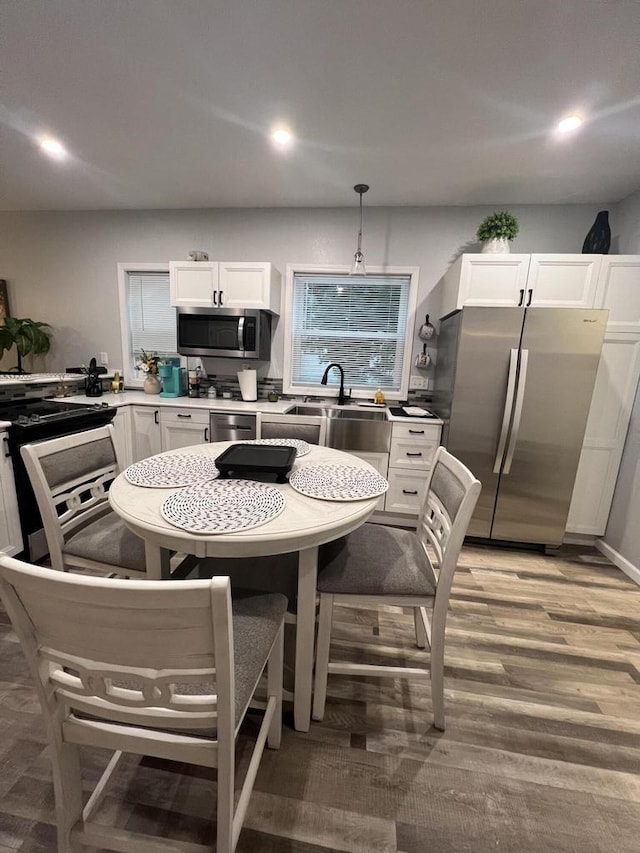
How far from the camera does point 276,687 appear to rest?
1.15 metres

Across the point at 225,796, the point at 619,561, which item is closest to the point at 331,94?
the point at 225,796

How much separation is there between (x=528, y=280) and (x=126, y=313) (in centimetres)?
351

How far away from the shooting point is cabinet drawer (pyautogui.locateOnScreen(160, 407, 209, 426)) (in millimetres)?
2816

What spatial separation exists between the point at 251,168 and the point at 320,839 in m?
3.29

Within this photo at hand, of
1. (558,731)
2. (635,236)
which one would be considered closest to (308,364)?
(635,236)

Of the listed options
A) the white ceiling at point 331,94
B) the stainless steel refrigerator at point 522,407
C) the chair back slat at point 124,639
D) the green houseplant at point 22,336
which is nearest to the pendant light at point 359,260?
the white ceiling at point 331,94

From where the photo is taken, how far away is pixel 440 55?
1.41m

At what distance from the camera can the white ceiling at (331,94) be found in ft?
4.17

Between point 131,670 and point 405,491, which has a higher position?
point 131,670

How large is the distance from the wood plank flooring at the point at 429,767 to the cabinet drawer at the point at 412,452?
3.97ft

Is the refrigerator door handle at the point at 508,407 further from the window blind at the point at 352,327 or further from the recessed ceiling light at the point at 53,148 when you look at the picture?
the recessed ceiling light at the point at 53,148

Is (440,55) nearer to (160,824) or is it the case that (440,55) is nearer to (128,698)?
(128,698)

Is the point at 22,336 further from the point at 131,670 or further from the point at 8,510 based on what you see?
the point at 131,670

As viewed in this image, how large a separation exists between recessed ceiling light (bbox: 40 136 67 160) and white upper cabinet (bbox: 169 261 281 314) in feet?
2.90
